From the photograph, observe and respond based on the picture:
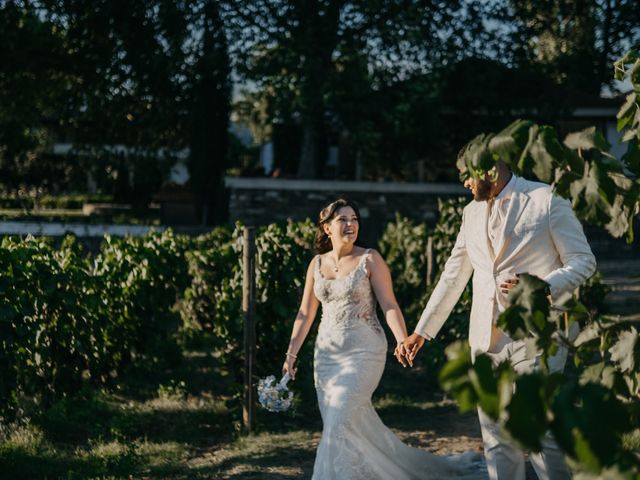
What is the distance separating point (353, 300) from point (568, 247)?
155 centimetres

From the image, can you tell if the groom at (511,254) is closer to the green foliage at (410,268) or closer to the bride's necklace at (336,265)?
the bride's necklace at (336,265)

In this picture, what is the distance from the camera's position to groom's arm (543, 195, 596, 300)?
402 centimetres

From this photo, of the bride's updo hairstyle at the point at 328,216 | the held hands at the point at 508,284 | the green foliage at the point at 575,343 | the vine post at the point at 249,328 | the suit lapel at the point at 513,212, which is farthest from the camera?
the vine post at the point at 249,328

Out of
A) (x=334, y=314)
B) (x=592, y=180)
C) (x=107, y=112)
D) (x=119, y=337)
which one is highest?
(x=107, y=112)

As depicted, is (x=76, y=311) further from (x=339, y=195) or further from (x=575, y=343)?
(x=339, y=195)

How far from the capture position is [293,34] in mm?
21406

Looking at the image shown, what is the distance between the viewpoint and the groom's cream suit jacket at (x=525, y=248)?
416 cm

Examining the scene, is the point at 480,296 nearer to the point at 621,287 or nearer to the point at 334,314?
the point at 334,314

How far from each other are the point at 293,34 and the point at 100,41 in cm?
525

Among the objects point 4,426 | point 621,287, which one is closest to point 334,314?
point 4,426

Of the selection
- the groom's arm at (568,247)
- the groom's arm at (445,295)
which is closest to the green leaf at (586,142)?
the groom's arm at (568,247)

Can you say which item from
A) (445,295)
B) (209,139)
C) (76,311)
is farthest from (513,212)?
(209,139)

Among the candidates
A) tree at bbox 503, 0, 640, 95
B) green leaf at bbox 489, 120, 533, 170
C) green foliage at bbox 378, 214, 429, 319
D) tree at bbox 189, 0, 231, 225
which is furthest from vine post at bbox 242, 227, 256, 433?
tree at bbox 503, 0, 640, 95

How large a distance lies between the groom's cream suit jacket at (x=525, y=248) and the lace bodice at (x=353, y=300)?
3.09 feet
